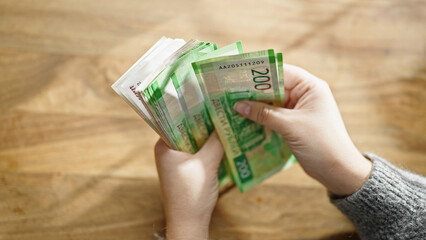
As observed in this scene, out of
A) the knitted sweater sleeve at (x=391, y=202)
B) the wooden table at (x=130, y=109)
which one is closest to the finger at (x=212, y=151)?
the wooden table at (x=130, y=109)

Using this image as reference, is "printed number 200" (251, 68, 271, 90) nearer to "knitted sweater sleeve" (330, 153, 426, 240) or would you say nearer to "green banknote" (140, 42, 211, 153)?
"green banknote" (140, 42, 211, 153)

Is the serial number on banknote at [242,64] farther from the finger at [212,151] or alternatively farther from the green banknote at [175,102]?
the finger at [212,151]

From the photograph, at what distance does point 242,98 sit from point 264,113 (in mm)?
57

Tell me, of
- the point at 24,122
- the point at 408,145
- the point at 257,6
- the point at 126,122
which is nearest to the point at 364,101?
the point at 408,145

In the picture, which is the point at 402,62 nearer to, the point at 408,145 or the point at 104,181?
the point at 408,145

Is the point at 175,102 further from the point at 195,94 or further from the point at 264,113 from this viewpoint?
the point at 264,113

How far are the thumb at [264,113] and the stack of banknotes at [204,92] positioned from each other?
0.02 metres

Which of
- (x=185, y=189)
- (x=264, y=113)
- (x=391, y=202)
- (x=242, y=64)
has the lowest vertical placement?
(x=391, y=202)

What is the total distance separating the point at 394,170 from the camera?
2.58ft

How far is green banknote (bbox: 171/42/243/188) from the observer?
2.33 feet

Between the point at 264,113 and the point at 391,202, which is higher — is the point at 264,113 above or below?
above

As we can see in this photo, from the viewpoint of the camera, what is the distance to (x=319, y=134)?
29.8 inches

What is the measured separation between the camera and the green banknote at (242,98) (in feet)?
2.30

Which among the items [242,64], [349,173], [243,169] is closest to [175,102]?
[242,64]
